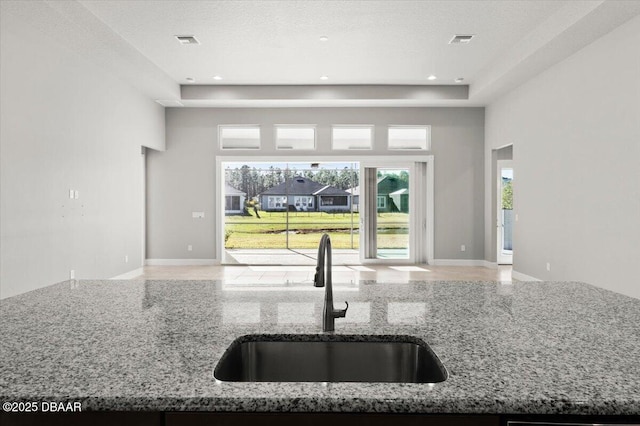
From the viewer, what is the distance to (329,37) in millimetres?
5672

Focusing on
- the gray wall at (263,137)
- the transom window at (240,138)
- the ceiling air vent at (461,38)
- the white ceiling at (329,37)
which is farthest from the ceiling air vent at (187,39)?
the ceiling air vent at (461,38)

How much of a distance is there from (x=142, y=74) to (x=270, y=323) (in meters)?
6.31

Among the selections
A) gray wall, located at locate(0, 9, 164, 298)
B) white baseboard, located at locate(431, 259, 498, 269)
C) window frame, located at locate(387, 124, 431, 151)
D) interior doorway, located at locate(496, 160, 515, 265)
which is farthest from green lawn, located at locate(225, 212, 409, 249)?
gray wall, located at locate(0, 9, 164, 298)

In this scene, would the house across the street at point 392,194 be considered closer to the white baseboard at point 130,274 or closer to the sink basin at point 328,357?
the white baseboard at point 130,274

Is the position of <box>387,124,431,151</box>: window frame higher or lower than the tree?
higher

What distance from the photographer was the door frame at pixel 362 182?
28.6ft

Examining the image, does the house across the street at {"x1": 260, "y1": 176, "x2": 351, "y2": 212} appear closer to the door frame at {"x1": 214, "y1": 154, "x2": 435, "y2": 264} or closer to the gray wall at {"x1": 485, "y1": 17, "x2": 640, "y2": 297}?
the door frame at {"x1": 214, "y1": 154, "x2": 435, "y2": 264}

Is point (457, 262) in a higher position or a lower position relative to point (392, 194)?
lower

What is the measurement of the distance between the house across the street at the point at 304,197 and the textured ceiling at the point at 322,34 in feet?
7.42

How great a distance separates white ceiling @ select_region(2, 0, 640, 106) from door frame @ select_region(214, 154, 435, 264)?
4.87ft

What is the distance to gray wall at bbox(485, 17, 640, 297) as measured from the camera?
452 centimetres

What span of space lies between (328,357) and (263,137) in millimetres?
7809

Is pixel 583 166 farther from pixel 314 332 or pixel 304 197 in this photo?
pixel 314 332

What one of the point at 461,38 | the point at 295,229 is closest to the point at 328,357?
the point at 461,38
